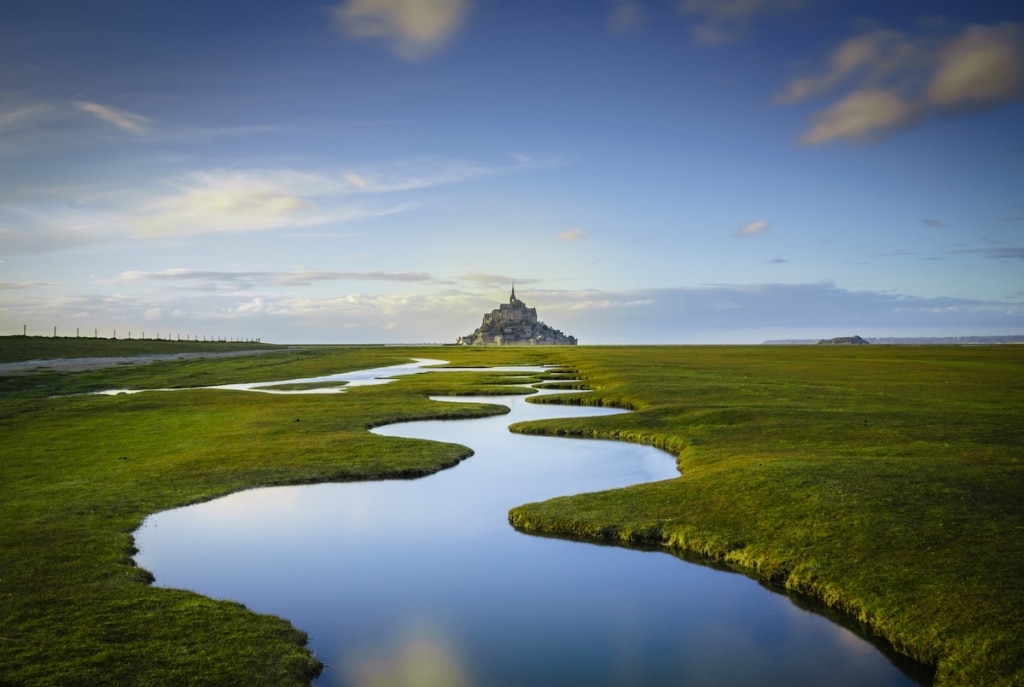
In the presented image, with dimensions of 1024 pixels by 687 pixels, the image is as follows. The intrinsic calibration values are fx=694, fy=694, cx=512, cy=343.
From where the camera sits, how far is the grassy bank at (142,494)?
1379cm

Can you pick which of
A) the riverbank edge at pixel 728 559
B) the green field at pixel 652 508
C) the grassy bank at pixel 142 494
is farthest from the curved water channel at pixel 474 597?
the grassy bank at pixel 142 494

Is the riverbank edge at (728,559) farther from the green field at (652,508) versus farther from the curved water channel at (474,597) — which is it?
the curved water channel at (474,597)

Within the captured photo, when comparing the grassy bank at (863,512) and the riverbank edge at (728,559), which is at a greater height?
the grassy bank at (863,512)

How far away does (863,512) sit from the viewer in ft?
69.3

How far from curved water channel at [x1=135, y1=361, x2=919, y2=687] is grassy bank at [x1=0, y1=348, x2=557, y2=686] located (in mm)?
1433

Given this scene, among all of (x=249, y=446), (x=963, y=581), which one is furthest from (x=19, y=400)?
(x=963, y=581)

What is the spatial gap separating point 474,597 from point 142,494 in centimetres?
1600

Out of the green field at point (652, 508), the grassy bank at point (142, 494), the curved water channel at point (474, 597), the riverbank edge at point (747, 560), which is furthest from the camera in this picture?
the curved water channel at point (474, 597)

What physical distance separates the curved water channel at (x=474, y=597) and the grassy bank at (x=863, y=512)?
1.10 meters

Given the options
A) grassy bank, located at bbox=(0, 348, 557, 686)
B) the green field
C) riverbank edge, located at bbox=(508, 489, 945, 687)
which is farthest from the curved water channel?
grassy bank, located at bbox=(0, 348, 557, 686)

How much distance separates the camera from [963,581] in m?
16.2

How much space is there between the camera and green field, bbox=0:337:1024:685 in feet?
46.8

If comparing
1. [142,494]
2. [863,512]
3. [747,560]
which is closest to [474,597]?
[747,560]

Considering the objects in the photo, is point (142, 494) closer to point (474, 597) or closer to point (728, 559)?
point (474, 597)
